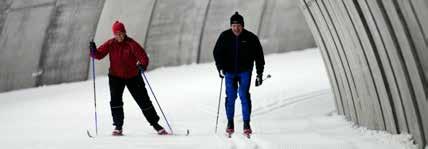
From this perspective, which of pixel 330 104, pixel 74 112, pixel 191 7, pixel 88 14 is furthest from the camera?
pixel 191 7

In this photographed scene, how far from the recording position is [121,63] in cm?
924

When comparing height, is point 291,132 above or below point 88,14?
below

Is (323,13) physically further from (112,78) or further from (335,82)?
(112,78)

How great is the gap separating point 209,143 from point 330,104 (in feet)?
17.0

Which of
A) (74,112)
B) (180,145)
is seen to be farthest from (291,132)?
(74,112)

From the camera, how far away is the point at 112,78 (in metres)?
9.34

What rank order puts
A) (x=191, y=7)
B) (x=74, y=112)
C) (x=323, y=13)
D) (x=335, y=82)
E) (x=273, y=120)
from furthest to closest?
1. (x=191, y=7)
2. (x=74, y=112)
3. (x=273, y=120)
4. (x=335, y=82)
5. (x=323, y=13)

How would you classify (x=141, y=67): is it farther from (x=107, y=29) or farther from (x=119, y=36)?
(x=107, y=29)

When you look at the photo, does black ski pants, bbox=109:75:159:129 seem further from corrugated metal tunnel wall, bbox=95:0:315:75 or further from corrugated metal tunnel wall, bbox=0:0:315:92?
corrugated metal tunnel wall, bbox=95:0:315:75

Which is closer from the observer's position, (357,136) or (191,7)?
(357,136)

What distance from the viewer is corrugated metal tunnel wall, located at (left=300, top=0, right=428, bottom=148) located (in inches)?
238

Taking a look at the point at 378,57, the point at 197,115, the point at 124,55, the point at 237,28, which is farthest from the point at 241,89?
the point at 197,115

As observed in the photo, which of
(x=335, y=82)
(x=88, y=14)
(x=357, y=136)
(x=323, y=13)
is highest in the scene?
(x=88, y=14)

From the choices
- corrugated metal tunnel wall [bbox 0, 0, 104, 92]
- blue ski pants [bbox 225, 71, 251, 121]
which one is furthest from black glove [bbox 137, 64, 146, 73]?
corrugated metal tunnel wall [bbox 0, 0, 104, 92]
